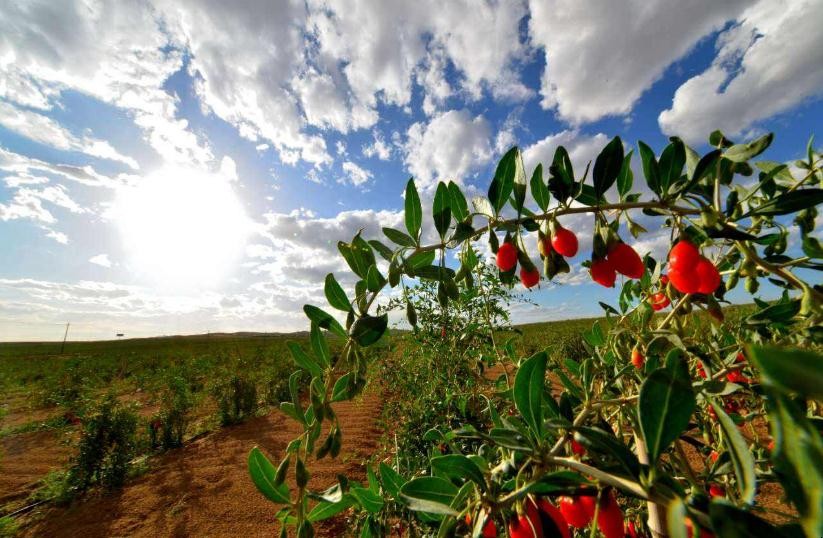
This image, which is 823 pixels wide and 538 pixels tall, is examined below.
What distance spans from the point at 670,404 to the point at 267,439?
8377 millimetres

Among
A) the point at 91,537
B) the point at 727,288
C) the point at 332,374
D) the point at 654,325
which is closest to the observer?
the point at 332,374

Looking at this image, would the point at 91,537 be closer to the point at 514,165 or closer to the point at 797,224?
the point at 514,165

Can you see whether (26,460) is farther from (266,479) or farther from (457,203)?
(457,203)

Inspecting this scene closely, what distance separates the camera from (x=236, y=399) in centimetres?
929

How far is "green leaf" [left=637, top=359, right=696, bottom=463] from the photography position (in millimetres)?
451

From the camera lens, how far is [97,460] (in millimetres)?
5582

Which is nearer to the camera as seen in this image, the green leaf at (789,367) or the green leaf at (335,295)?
the green leaf at (789,367)

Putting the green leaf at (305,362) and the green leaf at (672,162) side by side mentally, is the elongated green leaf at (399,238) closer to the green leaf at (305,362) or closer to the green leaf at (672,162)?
the green leaf at (305,362)

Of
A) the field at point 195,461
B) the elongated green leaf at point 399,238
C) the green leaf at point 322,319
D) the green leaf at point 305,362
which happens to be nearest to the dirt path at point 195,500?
the field at point 195,461

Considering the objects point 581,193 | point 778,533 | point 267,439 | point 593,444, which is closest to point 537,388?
point 593,444

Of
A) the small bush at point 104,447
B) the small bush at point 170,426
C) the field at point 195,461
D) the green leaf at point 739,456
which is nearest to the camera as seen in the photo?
the green leaf at point 739,456

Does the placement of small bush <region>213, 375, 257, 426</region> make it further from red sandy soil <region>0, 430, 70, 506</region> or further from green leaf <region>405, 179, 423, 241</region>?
green leaf <region>405, 179, 423, 241</region>

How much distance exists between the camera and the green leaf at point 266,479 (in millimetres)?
749

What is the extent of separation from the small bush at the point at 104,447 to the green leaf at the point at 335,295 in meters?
7.10
